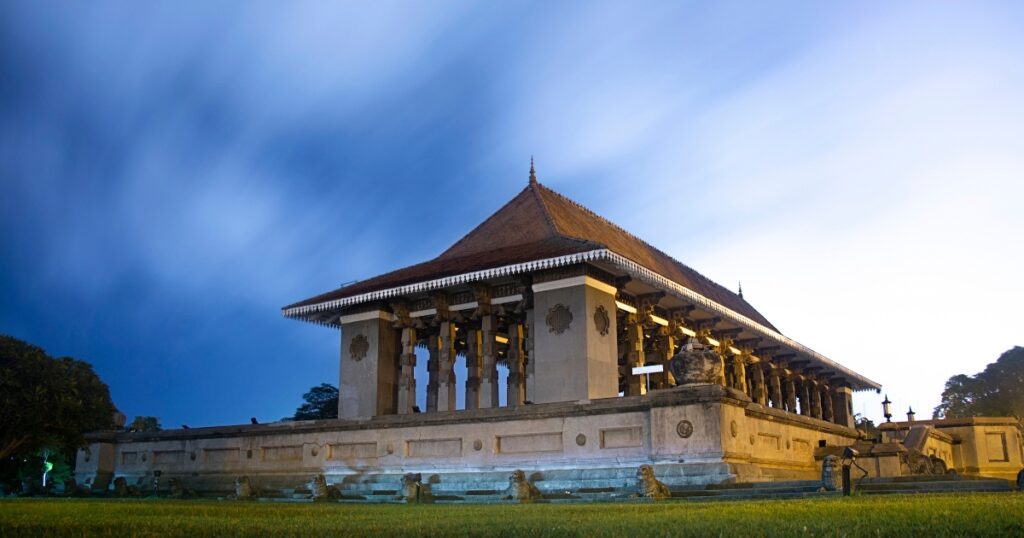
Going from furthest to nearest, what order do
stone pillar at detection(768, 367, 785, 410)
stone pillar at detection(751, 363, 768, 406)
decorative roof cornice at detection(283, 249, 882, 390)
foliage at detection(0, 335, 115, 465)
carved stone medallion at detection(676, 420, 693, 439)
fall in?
stone pillar at detection(768, 367, 785, 410) < stone pillar at detection(751, 363, 768, 406) < foliage at detection(0, 335, 115, 465) < decorative roof cornice at detection(283, 249, 882, 390) < carved stone medallion at detection(676, 420, 693, 439)

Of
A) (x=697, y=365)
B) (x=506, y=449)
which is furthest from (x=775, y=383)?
(x=697, y=365)

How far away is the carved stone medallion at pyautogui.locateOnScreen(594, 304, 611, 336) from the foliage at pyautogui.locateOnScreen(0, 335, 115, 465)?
1384 cm

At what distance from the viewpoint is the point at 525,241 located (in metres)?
23.8

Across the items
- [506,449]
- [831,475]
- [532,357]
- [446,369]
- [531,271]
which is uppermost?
[531,271]

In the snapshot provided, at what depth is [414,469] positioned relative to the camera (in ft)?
58.0

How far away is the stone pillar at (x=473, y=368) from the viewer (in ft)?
84.2

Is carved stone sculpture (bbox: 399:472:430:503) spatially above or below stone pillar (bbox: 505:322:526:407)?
below

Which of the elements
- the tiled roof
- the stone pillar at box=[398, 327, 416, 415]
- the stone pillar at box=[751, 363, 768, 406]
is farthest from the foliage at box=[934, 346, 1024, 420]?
the stone pillar at box=[398, 327, 416, 415]

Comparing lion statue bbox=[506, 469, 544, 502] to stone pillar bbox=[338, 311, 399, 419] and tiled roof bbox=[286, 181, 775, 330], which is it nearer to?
tiled roof bbox=[286, 181, 775, 330]

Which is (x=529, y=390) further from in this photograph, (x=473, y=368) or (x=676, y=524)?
(x=676, y=524)

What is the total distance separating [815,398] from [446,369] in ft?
74.2

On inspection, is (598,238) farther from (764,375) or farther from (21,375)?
(21,375)

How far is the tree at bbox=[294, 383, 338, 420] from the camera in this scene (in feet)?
161

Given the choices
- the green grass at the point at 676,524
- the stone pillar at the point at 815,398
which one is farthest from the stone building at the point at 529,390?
the stone pillar at the point at 815,398
